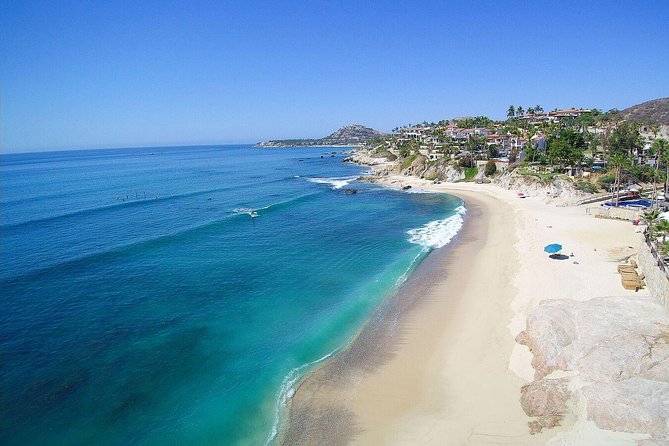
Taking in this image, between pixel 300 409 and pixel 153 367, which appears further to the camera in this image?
pixel 153 367

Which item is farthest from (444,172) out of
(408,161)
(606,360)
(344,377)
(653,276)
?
(344,377)

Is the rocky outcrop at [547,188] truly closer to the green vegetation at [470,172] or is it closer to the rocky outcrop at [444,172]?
the green vegetation at [470,172]

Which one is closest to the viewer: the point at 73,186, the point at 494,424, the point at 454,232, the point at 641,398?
the point at 641,398

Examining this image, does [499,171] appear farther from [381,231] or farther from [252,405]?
[252,405]

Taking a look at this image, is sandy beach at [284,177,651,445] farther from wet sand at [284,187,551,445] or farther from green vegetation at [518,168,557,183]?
green vegetation at [518,168,557,183]

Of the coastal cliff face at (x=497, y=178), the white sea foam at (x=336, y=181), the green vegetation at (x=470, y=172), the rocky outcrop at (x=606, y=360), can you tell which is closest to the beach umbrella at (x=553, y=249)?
the rocky outcrop at (x=606, y=360)

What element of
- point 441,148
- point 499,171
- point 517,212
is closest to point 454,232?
point 517,212
